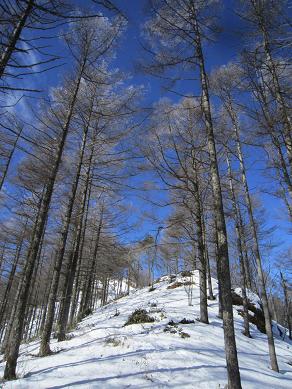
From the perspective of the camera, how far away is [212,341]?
27.1 feet

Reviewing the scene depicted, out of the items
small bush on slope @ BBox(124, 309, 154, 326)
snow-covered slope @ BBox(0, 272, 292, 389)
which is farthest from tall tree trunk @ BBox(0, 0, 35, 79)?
small bush on slope @ BBox(124, 309, 154, 326)

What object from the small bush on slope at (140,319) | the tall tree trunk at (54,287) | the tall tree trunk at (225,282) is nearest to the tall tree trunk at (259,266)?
the tall tree trunk at (225,282)

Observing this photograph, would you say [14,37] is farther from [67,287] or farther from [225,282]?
[67,287]

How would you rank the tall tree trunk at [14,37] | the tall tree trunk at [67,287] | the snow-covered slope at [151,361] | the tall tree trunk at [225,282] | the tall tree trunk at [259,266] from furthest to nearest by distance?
the tall tree trunk at [67,287]
the tall tree trunk at [259,266]
the snow-covered slope at [151,361]
the tall tree trunk at [225,282]
the tall tree trunk at [14,37]

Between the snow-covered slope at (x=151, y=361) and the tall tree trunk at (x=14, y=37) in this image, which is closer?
the tall tree trunk at (x=14, y=37)

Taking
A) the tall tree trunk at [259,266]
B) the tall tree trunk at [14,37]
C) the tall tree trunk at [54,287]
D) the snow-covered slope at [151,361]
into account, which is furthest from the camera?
the tall tree trunk at [259,266]

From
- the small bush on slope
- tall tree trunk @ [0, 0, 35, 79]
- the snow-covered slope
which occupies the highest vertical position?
tall tree trunk @ [0, 0, 35, 79]

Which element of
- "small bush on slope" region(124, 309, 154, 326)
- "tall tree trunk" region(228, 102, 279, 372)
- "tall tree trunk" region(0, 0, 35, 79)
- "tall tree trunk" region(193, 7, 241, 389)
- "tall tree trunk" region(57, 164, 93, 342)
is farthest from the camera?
"small bush on slope" region(124, 309, 154, 326)

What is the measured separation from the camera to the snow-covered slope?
16.6 ft

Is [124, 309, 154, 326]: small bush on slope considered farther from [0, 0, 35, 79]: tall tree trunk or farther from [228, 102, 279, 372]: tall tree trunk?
[0, 0, 35, 79]: tall tree trunk

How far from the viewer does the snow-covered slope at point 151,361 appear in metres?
5.05

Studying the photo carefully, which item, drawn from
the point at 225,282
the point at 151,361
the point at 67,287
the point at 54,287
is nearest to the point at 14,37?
the point at 225,282

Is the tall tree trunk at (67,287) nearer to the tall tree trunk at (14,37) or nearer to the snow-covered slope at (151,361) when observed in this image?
the snow-covered slope at (151,361)

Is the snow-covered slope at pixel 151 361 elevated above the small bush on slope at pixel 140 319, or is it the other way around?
the small bush on slope at pixel 140 319
